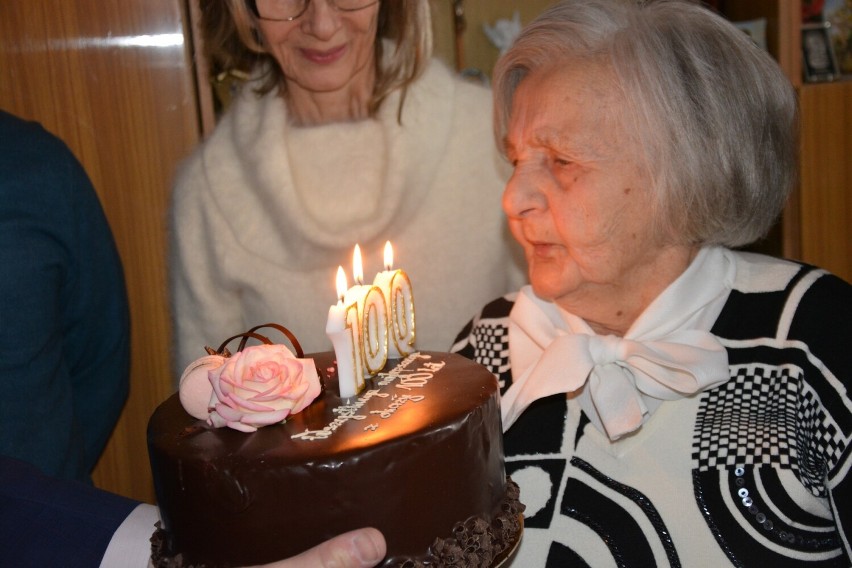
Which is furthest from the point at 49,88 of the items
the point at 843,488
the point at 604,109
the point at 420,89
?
the point at 843,488

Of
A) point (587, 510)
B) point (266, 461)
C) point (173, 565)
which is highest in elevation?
point (266, 461)

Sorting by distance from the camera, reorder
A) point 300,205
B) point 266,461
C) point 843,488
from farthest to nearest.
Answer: point 300,205 → point 843,488 → point 266,461

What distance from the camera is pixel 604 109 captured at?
1470 millimetres

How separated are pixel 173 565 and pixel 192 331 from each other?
893mm

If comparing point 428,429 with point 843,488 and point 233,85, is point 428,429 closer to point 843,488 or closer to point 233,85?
point 843,488

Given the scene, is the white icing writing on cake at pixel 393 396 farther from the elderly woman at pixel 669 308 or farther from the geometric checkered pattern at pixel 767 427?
the geometric checkered pattern at pixel 767 427

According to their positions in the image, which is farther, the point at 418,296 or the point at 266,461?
the point at 418,296

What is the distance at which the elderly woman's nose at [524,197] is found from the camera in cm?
153

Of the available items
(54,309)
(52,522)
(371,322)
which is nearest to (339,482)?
(371,322)

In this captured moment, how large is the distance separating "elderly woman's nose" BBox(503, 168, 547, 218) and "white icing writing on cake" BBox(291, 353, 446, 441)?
325 millimetres

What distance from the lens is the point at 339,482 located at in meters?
1.04

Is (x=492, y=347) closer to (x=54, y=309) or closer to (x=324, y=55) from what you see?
(x=324, y=55)

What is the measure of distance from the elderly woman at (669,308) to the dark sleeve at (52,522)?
0.65m

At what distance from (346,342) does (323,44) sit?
32.8 inches
